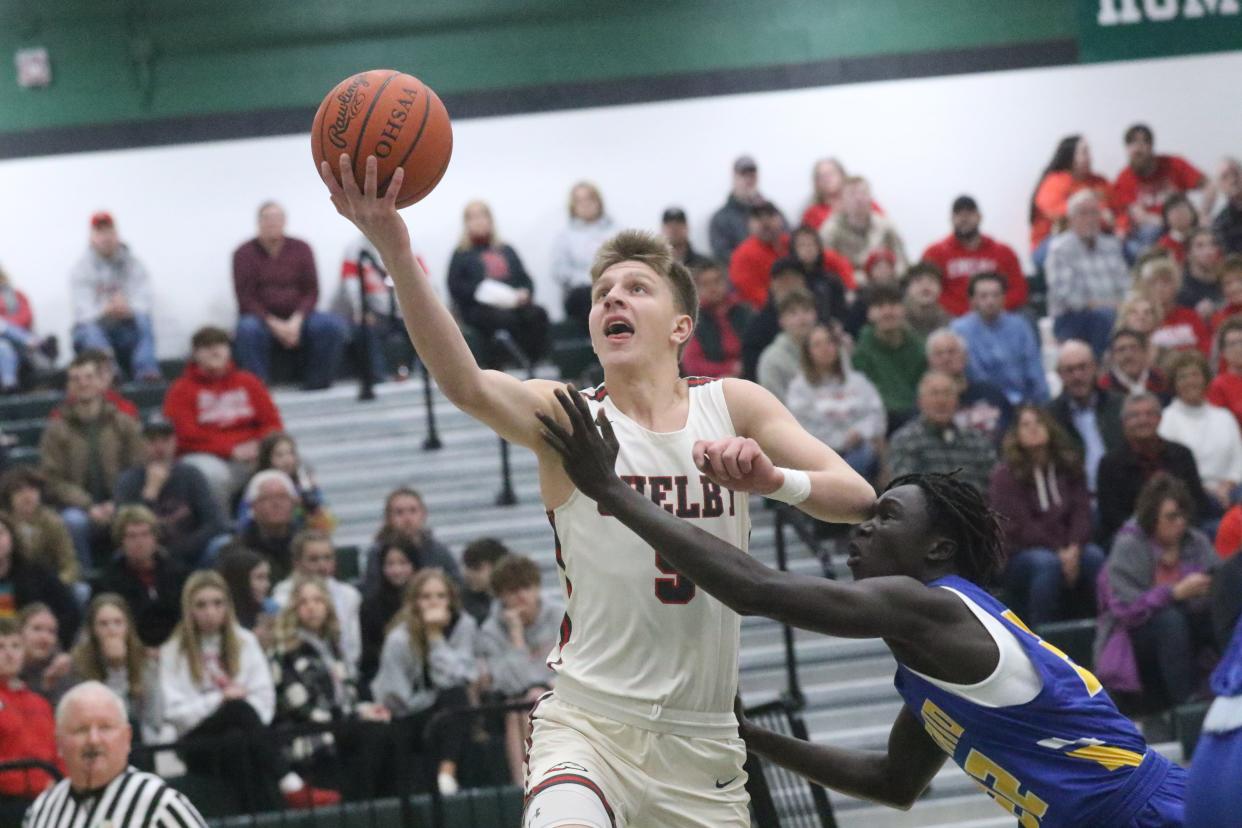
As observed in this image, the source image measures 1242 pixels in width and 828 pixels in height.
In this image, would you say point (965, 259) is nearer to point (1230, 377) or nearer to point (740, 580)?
point (1230, 377)

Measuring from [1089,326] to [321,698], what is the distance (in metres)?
6.24

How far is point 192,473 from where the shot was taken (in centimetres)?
980

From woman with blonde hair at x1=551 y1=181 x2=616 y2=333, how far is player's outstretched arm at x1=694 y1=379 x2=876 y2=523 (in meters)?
8.44

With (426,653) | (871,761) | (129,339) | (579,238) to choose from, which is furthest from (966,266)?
(871,761)

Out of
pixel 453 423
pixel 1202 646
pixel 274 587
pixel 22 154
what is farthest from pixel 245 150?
pixel 1202 646

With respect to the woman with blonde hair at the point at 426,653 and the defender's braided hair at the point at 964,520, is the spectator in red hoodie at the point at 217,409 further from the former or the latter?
the defender's braided hair at the point at 964,520

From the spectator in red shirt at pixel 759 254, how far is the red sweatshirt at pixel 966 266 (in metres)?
1.09

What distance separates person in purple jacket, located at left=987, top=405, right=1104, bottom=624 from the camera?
9.04m

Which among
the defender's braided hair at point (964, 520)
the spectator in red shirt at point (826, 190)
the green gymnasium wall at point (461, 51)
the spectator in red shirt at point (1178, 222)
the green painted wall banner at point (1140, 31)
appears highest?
the green gymnasium wall at point (461, 51)

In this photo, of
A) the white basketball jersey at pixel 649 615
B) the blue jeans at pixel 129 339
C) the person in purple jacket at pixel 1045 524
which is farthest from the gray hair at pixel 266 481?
the white basketball jersey at pixel 649 615

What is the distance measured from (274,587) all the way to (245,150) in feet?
20.4

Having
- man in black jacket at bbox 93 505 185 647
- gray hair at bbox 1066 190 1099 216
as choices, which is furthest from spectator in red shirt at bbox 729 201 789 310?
man in black jacket at bbox 93 505 185 647

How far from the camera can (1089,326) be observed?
1193cm

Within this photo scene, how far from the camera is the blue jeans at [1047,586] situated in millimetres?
9000
